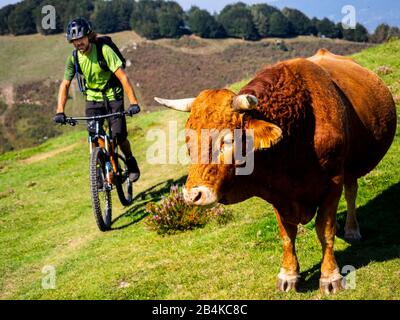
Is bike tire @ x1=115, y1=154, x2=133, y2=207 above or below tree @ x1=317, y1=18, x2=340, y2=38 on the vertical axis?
below

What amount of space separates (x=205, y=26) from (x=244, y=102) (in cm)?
18825

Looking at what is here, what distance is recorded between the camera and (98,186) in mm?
10789

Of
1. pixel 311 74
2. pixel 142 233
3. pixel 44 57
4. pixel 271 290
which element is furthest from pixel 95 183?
pixel 44 57

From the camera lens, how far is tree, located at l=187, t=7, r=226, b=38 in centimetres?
18696

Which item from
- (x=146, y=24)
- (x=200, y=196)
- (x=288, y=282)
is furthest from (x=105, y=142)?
(x=146, y=24)

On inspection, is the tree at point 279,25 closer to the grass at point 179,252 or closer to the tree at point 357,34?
the tree at point 357,34

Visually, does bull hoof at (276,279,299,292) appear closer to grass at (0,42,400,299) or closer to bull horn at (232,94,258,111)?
grass at (0,42,400,299)

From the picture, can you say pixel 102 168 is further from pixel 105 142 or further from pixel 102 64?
pixel 102 64

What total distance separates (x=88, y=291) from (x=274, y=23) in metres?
183

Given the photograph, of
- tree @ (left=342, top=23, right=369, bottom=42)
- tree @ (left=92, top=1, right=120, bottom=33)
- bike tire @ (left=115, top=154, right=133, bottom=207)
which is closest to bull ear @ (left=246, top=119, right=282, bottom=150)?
bike tire @ (left=115, top=154, right=133, bottom=207)

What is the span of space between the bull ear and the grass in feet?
6.99

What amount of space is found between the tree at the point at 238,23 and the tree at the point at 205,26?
3044 mm

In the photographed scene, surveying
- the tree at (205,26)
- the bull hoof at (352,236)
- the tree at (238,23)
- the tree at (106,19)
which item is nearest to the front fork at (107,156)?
the bull hoof at (352,236)
